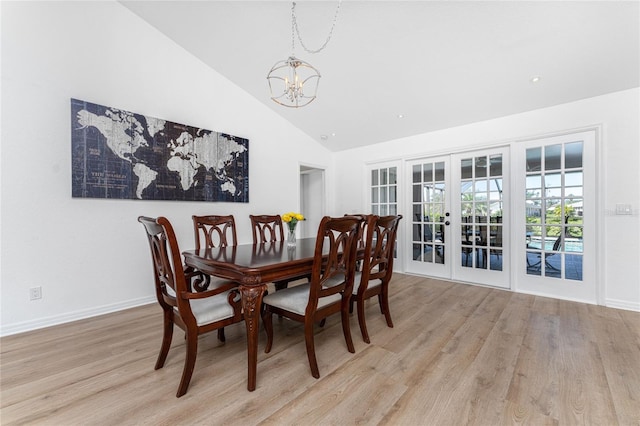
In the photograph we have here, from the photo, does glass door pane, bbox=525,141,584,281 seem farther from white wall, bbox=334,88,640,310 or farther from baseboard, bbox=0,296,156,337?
baseboard, bbox=0,296,156,337

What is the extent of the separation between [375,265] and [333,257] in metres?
0.66

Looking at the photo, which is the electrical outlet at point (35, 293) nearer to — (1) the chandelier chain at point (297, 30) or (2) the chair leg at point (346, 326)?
(2) the chair leg at point (346, 326)

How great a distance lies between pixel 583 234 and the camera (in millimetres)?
3096

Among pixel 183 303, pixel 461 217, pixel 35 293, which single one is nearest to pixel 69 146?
pixel 35 293

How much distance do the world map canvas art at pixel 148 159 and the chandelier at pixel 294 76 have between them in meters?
1.03

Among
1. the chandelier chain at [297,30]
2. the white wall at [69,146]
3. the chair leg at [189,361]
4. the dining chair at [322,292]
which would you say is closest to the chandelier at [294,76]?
the chandelier chain at [297,30]

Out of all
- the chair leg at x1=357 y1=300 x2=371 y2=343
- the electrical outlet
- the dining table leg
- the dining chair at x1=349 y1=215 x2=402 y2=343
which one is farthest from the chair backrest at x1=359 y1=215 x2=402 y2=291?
the electrical outlet

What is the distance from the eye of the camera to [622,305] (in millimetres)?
2855

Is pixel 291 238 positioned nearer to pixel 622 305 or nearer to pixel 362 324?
pixel 362 324

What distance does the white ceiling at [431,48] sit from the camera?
2287 millimetres

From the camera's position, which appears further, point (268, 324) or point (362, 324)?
point (362, 324)

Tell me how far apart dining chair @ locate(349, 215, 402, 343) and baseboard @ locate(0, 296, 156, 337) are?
2432 mm

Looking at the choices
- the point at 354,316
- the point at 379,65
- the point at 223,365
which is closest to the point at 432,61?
the point at 379,65

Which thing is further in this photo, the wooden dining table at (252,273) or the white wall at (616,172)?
the white wall at (616,172)
